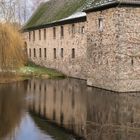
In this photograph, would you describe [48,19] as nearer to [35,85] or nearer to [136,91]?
[35,85]

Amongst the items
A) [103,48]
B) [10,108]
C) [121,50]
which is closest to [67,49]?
[103,48]

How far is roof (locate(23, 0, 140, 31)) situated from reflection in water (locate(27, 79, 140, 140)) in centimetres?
635

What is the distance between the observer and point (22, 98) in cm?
2575

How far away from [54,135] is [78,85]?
16950mm

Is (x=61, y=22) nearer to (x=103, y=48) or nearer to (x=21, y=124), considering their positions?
(x=103, y=48)

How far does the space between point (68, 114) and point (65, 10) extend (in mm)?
26315

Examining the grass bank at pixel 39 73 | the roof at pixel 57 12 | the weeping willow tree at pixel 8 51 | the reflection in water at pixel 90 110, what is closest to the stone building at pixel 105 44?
the roof at pixel 57 12

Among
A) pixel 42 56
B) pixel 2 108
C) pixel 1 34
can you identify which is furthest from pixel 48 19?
pixel 2 108

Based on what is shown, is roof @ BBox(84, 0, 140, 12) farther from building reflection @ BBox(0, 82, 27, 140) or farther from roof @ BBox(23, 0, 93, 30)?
building reflection @ BBox(0, 82, 27, 140)

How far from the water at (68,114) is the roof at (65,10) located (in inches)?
251

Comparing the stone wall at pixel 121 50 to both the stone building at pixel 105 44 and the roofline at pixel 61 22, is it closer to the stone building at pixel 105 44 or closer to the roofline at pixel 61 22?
the stone building at pixel 105 44

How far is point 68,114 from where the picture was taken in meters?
20.5

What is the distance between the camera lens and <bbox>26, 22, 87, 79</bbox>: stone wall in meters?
38.3

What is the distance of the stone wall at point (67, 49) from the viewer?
38281 mm
